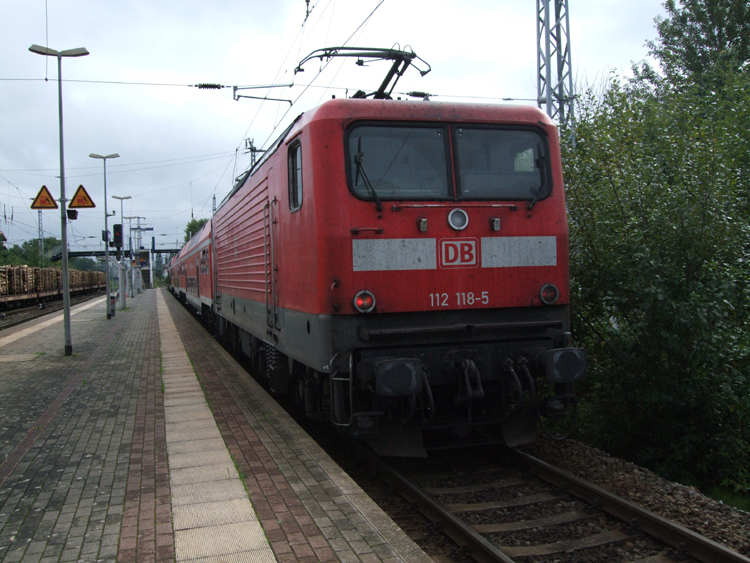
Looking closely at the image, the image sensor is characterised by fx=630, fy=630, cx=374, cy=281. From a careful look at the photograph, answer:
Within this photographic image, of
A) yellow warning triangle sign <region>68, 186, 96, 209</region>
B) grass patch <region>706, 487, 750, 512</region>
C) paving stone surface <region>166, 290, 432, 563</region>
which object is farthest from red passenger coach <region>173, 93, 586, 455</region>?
yellow warning triangle sign <region>68, 186, 96, 209</region>

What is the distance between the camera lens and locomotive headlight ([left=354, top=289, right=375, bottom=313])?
5137mm

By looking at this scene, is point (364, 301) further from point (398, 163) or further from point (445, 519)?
point (445, 519)


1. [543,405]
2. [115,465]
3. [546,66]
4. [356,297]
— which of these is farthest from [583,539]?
[546,66]

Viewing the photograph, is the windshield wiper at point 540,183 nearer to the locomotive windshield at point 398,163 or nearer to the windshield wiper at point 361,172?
the locomotive windshield at point 398,163

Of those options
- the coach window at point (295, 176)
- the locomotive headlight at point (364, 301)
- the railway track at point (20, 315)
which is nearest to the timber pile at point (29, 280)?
the railway track at point (20, 315)

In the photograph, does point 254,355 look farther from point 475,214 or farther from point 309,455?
point 475,214

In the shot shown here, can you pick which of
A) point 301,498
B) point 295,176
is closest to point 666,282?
point 295,176

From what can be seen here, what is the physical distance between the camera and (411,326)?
5.32m

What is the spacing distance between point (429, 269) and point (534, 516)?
82.0 inches

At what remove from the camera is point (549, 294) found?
5633 millimetres

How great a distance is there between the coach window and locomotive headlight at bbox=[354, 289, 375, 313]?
3.65 feet

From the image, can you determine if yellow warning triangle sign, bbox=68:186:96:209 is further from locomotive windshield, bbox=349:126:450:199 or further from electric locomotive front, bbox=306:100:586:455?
locomotive windshield, bbox=349:126:450:199

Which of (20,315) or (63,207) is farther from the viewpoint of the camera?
(20,315)

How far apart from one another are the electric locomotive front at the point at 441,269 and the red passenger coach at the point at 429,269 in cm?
1
